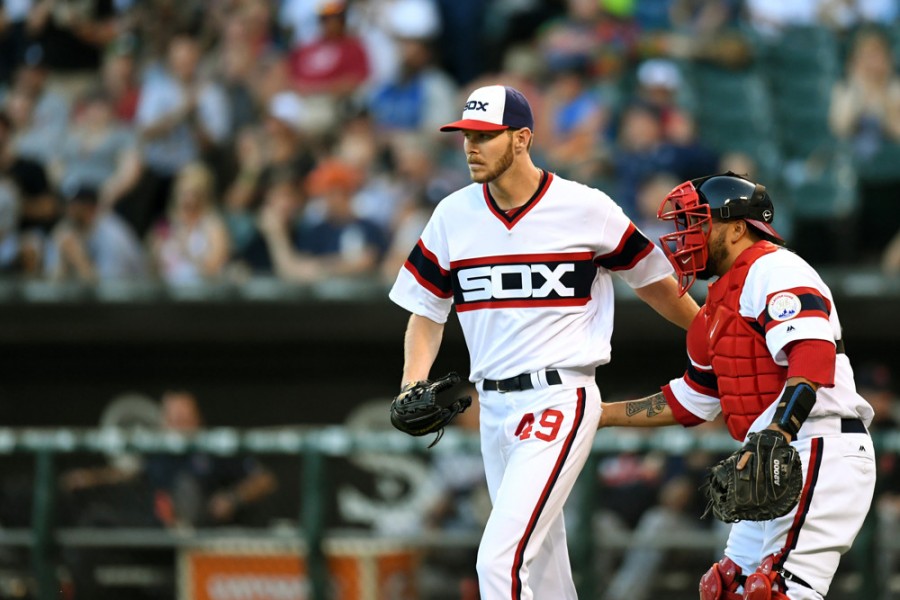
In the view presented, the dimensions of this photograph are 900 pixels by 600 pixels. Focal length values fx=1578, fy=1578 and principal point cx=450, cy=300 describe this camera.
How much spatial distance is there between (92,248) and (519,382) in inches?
229

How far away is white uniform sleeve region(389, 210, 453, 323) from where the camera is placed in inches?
216

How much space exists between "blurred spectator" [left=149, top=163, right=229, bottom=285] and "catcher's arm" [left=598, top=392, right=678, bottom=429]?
499 centimetres

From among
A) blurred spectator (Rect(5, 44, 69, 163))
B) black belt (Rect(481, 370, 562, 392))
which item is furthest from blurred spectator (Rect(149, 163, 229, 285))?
black belt (Rect(481, 370, 562, 392))

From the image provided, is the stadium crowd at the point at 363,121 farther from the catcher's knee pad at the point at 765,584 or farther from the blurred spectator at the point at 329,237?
the catcher's knee pad at the point at 765,584

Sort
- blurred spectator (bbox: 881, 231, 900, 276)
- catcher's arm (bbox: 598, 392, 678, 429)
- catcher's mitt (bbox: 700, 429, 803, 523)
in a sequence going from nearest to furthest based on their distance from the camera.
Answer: catcher's mitt (bbox: 700, 429, 803, 523)
catcher's arm (bbox: 598, 392, 678, 429)
blurred spectator (bbox: 881, 231, 900, 276)

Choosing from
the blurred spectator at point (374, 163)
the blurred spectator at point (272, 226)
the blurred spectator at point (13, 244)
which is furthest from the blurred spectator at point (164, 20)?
the blurred spectator at point (272, 226)

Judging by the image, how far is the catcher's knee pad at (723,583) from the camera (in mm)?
4684

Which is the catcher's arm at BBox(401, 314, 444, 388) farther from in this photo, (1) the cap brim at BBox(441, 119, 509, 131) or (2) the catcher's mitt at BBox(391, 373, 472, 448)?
(1) the cap brim at BBox(441, 119, 509, 131)

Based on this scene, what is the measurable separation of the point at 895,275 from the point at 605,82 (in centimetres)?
269

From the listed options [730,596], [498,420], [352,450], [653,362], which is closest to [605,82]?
[653,362]

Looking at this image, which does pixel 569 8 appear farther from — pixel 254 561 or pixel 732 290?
pixel 732 290

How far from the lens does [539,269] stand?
17.4 ft

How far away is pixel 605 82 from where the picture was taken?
1066cm

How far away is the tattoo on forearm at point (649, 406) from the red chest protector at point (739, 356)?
400mm
